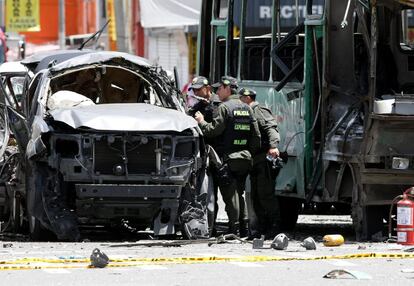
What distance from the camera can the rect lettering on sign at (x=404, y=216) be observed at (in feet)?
47.4

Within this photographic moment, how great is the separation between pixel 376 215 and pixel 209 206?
1.77 meters

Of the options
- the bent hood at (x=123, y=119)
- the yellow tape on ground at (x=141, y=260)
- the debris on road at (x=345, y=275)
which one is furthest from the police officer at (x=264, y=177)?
the debris on road at (x=345, y=275)

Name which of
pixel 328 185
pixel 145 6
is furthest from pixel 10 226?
pixel 145 6

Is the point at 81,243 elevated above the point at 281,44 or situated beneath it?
situated beneath

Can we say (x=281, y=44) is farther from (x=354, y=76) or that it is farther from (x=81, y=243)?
(x=81, y=243)

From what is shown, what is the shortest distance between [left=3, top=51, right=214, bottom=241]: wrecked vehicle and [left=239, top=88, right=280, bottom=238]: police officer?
93cm

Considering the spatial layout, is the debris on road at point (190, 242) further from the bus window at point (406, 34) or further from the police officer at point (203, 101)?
the bus window at point (406, 34)

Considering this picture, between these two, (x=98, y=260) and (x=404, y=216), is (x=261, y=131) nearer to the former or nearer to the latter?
(x=404, y=216)

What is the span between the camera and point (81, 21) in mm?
73812

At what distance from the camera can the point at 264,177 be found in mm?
16391

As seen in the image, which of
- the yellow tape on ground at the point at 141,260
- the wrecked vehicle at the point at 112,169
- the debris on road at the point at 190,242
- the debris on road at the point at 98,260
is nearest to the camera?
the debris on road at the point at 98,260

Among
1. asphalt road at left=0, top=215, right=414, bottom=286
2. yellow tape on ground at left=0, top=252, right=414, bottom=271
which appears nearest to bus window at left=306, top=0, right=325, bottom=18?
asphalt road at left=0, top=215, right=414, bottom=286

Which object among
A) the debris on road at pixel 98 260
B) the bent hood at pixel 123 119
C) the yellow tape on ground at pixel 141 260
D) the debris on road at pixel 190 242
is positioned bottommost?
the debris on road at pixel 190 242

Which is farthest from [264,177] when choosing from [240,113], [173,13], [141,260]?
[173,13]
